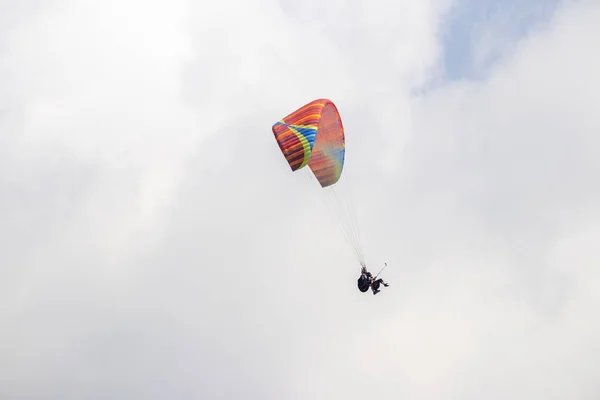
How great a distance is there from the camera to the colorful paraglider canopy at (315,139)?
73125 mm

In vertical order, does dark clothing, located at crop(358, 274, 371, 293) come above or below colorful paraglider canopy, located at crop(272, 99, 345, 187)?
below

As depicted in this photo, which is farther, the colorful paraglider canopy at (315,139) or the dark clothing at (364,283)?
the dark clothing at (364,283)

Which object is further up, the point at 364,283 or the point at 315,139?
the point at 315,139

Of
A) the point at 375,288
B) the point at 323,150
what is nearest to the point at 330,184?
the point at 323,150

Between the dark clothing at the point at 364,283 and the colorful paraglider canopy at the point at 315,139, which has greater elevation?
the colorful paraglider canopy at the point at 315,139

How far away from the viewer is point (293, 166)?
73.2 metres

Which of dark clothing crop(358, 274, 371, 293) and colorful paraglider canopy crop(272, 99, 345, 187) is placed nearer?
colorful paraglider canopy crop(272, 99, 345, 187)

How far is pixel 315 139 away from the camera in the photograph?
3014 inches

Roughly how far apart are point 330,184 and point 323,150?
2.15m

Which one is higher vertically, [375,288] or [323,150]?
[323,150]

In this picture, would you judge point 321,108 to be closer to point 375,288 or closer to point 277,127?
point 277,127

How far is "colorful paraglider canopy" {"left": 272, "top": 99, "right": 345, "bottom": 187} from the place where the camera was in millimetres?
73125

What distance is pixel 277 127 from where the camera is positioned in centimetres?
7438

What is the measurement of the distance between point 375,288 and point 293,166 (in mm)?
9826
